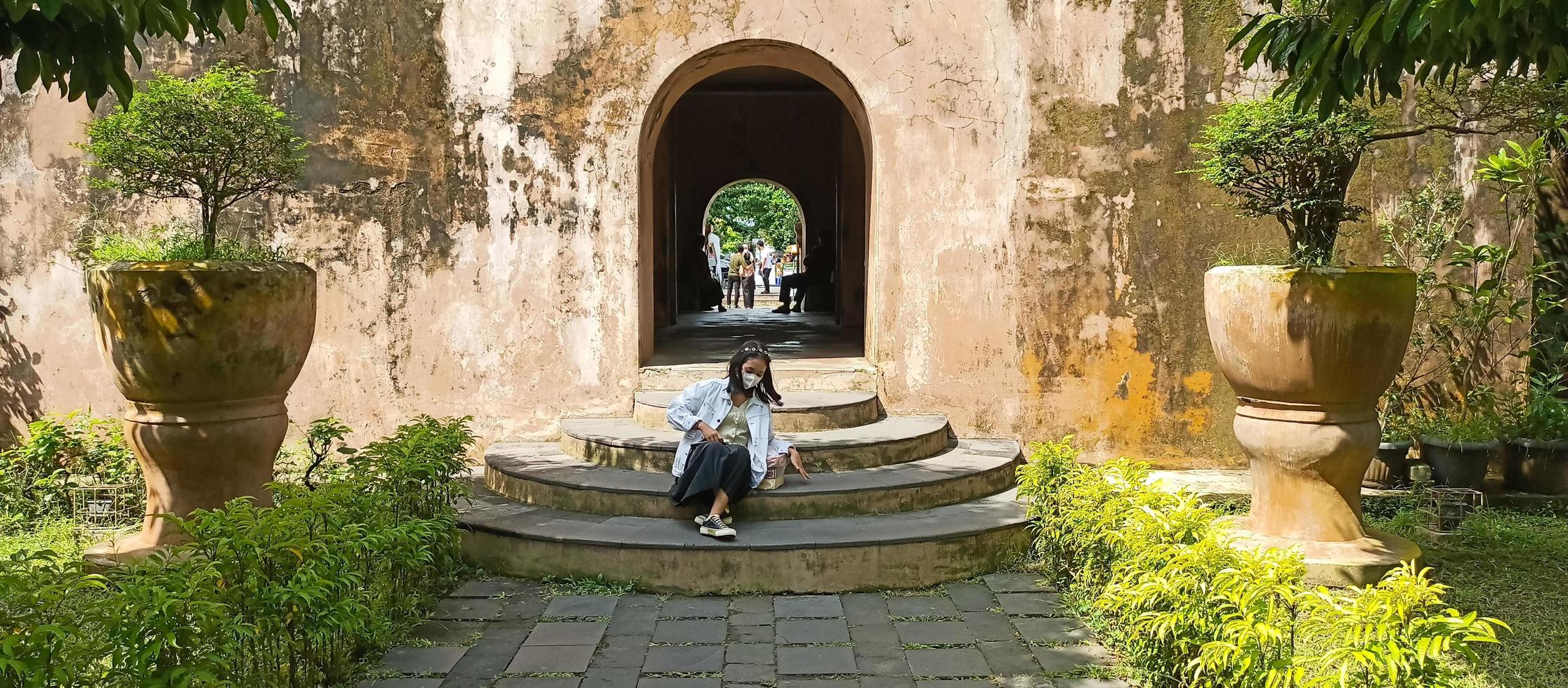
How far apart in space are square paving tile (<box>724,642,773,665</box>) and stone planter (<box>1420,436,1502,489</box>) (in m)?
5.00

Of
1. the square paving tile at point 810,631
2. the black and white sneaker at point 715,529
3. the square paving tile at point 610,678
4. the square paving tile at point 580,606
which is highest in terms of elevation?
the black and white sneaker at point 715,529

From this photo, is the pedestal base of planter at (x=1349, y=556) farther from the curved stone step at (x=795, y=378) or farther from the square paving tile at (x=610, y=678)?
the curved stone step at (x=795, y=378)

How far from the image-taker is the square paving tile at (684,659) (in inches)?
168

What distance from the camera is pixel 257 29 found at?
734 cm

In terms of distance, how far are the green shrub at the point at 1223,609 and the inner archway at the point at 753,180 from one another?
13.2 feet

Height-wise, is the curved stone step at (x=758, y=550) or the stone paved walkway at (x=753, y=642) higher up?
the curved stone step at (x=758, y=550)

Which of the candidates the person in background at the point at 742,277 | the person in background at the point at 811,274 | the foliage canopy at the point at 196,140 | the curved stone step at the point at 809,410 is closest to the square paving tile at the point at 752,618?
the curved stone step at the point at 809,410

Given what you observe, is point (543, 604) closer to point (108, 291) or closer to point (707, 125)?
point (108, 291)

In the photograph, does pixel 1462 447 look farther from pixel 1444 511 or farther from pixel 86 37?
pixel 86 37

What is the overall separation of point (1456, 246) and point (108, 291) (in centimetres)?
832

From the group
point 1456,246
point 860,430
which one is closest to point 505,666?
point 860,430

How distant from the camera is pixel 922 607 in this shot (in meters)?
5.07

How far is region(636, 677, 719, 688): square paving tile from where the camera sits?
4086mm

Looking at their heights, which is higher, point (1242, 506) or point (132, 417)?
point (132, 417)
